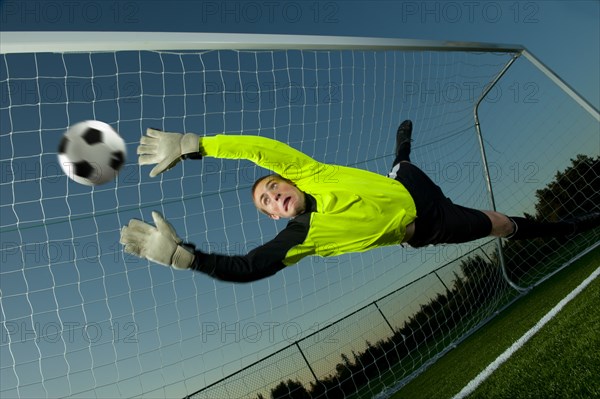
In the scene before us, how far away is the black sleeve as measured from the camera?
8.78 ft

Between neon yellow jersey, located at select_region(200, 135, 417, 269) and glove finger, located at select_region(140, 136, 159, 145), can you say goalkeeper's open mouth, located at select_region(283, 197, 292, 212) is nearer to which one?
neon yellow jersey, located at select_region(200, 135, 417, 269)

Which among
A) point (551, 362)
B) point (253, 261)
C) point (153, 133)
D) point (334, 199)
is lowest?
point (551, 362)

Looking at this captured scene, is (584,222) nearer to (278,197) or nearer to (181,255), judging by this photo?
(278,197)

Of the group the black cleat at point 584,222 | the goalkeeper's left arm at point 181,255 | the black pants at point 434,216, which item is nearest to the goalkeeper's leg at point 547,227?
the black cleat at point 584,222

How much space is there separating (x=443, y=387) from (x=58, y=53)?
594 cm

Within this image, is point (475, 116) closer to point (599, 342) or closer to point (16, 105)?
point (599, 342)

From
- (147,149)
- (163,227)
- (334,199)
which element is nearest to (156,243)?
(163,227)

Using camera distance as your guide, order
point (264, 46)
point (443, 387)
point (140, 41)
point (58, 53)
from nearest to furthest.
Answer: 1. point (58, 53)
2. point (140, 41)
3. point (264, 46)
4. point (443, 387)

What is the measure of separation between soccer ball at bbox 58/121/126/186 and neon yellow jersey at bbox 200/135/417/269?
58 cm

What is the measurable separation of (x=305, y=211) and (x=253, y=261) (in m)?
0.71

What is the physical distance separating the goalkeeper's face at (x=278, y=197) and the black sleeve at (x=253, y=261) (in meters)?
0.26

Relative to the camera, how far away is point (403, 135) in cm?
450

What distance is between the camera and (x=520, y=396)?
11.8 ft

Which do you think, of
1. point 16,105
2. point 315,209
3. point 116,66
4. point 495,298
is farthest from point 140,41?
point 495,298
